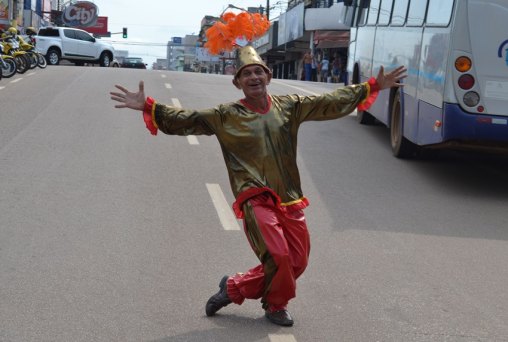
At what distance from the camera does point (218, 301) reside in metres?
5.40

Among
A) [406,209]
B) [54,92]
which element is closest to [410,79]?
[406,209]

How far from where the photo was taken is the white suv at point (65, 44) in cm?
3809

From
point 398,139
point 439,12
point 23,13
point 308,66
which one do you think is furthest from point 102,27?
point 439,12

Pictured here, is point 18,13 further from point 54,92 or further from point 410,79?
point 410,79

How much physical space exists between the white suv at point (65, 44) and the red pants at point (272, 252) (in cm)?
3430

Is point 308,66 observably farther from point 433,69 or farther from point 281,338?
point 281,338

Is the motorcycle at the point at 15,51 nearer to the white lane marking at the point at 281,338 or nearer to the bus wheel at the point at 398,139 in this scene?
the bus wheel at the point at 398,139

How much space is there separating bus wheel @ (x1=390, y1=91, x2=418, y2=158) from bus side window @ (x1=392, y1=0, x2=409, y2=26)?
1098 mm

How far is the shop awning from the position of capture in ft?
144

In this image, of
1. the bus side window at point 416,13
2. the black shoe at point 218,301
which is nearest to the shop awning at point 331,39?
the bus side window at point 416,13

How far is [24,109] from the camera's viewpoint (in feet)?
53.9

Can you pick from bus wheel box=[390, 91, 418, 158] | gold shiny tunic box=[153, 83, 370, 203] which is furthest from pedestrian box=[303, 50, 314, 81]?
gold shiny tunic box=[153, 83, 370, 203]

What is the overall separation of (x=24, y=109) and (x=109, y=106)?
1728mm

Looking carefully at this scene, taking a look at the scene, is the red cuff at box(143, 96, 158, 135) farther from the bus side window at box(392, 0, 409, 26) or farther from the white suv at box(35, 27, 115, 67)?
the white suv at box(35, 27, 115, 67)
